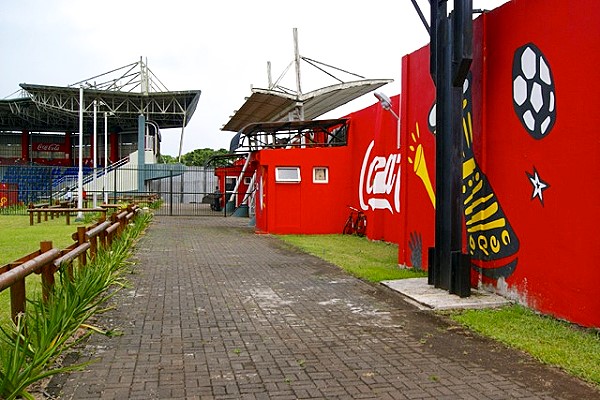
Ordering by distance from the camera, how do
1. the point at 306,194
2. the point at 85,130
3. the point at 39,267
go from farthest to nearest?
the point at 85,130 < the point at 306,194 < the point at 39,267

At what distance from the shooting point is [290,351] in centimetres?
521

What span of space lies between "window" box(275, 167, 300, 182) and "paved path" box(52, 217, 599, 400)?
8947 millimetres

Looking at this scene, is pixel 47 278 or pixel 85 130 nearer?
pixel 47 278

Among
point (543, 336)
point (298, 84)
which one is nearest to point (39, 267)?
point (543, 336)

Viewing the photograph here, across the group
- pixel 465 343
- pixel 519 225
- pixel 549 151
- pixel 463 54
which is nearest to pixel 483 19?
pixel 463 54

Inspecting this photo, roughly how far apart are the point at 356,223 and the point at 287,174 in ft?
8.49

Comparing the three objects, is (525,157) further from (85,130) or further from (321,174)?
(85,130)

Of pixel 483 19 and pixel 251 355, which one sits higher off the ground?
pixel 483 19

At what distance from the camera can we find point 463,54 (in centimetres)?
723

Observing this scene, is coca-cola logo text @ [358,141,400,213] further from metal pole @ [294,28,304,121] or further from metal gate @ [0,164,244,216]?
metal gate @ [0,164,244,216]

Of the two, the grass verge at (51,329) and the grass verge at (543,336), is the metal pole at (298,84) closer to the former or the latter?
the grass verge at (51,329)

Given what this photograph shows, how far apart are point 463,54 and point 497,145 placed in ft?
4.11

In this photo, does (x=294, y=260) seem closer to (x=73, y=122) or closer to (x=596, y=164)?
(x=596, y=164)

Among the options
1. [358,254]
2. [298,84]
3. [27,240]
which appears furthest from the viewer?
[298,84]
